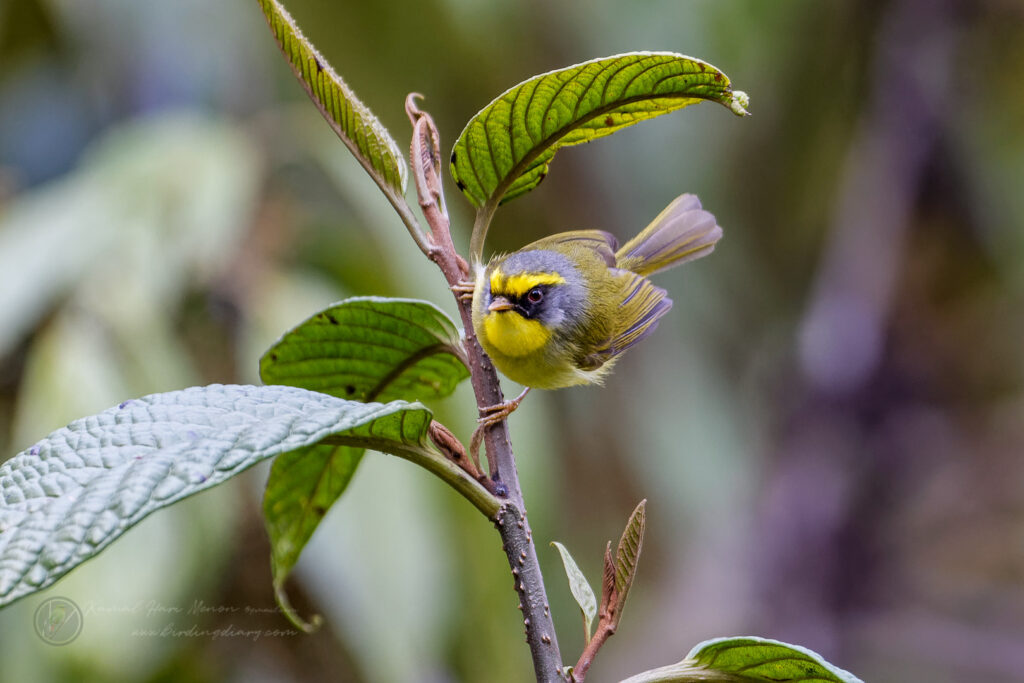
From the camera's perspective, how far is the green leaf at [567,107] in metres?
0.82

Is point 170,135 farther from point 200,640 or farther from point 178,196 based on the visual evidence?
point 200,640

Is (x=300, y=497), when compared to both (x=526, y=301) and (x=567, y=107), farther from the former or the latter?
(x=526, y=301)

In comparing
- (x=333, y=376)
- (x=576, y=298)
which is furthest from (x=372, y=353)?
(x=576, y=298)

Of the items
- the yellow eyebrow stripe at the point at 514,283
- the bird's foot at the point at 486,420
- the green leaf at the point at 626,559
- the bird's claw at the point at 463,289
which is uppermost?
the yellow eyebrow stripe at the point at 514,283

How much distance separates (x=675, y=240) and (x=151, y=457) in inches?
70.1

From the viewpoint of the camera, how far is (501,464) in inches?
31.0

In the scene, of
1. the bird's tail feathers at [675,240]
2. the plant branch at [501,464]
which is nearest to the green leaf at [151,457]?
the plant branch at [501,464]

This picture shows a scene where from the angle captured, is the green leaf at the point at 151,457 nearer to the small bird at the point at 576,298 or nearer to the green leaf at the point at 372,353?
the green leaf at the point at 372,353

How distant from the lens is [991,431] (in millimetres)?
4836

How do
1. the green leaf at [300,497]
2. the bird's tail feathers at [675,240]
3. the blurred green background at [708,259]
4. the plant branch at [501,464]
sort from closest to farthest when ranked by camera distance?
1. the plant branch at [501,464]
2. the green leaf at [300,497]
3. the bird's tail feathers at [675,240]
4. the blurred green background at [708,259]

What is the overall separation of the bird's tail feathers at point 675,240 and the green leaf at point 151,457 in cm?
157

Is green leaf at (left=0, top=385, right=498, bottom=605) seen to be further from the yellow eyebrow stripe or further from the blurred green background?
the blurred green background

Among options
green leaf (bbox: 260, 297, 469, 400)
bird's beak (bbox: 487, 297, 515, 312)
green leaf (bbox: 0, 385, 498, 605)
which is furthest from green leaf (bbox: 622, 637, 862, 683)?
bird's beak (bbox: 487, 297, 515, 312)

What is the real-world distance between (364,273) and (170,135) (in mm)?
818
